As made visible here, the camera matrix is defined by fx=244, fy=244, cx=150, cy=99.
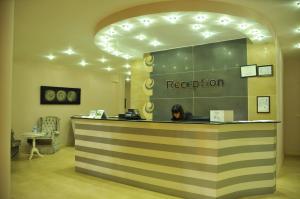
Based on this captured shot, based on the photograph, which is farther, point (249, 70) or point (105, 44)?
point (105, 44)

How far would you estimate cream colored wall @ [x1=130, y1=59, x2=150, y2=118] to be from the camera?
6945 millimetres

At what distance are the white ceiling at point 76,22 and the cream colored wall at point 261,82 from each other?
45cm

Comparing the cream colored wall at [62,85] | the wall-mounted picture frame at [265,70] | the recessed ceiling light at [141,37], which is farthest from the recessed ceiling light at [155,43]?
the cream colored wall at [62,85]

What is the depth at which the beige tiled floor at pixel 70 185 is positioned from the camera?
381 cm

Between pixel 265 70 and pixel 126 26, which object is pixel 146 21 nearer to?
pixel 126 26

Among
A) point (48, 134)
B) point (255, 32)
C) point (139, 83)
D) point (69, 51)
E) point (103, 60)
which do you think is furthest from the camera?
point (103, 60)

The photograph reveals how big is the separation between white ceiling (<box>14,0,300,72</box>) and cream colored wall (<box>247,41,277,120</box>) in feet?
1.49

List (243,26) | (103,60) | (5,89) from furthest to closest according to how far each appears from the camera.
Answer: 1. (103,60)
2. (243,26)
3. (5,89)

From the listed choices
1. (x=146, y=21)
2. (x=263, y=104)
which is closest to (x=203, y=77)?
(x=263, y=104)

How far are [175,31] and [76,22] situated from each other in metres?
1.86

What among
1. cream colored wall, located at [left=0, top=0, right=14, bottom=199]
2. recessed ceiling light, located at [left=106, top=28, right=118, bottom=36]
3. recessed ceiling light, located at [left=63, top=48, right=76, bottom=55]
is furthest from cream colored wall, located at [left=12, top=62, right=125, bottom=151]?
cream colored wall, located at [left=0, top=0, right=14, bottom=199]

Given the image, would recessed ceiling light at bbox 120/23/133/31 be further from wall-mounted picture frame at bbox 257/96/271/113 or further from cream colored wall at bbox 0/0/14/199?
wall-mounted picture frame at bbox 257/96/271/113

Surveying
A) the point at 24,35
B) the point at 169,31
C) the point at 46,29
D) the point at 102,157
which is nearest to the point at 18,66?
the point at 24,35

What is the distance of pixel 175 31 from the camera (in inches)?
185
